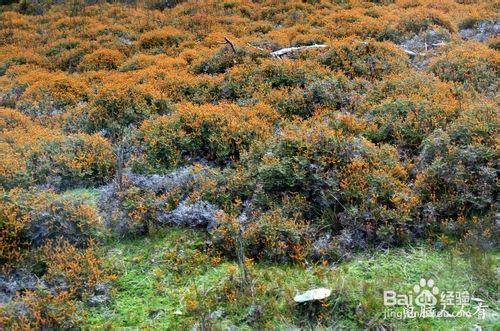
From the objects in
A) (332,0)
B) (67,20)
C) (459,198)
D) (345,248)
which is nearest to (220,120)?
(345,248)

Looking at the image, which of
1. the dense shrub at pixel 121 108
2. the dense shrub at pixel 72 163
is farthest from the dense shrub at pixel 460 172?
the dense shrub at pixel 121 108

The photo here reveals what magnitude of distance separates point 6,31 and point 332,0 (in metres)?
12.7

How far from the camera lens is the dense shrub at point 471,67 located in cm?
984

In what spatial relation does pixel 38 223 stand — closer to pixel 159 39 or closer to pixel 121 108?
pixel 121 108

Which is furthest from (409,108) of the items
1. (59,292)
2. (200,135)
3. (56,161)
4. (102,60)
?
(102,60)

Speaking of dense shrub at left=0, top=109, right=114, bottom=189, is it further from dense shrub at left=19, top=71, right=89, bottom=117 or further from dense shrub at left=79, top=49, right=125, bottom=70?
dense shrub at left=79, top=49, right=125, bottom=70

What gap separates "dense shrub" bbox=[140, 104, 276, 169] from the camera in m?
8.29

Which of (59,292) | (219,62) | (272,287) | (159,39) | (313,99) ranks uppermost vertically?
(159,39)

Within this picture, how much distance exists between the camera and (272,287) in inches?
210

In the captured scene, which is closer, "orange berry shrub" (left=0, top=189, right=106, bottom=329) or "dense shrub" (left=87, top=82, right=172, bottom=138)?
"orange berry shrub" (left=0, top=189, right=106, bottom=329)

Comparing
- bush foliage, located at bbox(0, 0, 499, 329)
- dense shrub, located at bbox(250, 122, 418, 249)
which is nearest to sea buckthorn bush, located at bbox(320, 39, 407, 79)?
bush foliage, located at bbox(0, 0, 499, 329)

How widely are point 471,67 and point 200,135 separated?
6342 mm

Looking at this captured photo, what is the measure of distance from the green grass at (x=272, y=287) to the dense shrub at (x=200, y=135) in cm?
242

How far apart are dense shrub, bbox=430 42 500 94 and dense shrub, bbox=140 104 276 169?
433cm
